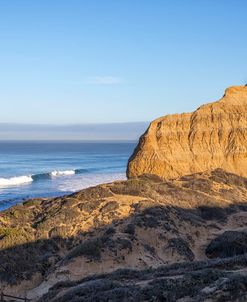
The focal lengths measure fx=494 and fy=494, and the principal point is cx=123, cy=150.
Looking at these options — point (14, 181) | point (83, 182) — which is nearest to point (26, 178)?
point (14, 181)

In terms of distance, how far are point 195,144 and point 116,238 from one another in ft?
89.7

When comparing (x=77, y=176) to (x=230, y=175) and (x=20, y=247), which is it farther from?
(x=20, y=247)

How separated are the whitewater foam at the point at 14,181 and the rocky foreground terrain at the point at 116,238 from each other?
43743mm

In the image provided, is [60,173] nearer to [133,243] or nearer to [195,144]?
[195,144]

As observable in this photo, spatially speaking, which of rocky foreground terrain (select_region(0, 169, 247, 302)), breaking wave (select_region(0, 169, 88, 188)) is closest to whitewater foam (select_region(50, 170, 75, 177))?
breaking wave (select_region(0, 169, 88, 188))

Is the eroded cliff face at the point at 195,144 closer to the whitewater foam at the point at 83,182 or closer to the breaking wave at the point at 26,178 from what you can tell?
the whitewater foam at the point at 83,182

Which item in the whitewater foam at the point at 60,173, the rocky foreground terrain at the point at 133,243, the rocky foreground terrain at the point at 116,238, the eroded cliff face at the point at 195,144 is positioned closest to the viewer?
the rocky foreground terrain at the point at 133,243

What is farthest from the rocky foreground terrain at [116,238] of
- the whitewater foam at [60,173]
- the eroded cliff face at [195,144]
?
the whitewater foam at [60,173]

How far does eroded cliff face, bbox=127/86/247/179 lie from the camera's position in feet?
166

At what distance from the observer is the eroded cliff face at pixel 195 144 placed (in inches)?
1991

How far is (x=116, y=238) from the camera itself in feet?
89.3

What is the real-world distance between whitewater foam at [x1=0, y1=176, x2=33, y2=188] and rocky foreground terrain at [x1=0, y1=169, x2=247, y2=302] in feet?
144

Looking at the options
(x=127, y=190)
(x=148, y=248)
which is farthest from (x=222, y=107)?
(x=148, y=248)

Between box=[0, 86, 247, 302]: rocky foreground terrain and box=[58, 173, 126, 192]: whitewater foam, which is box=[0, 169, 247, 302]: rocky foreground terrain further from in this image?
box=[58, 173, 126, 192]: whitewater foam
